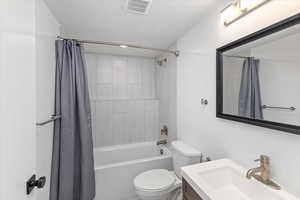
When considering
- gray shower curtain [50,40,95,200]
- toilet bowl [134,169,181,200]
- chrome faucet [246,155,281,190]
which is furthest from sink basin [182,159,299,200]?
gray shower curtain [50,40,95,200]

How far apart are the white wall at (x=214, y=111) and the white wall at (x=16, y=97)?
1.41 metres

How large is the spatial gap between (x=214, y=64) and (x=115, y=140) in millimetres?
2221

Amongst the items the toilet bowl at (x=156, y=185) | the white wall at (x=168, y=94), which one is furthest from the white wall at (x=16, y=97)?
the white wall at (x=168, y=94)

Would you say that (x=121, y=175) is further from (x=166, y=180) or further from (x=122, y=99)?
(x=122, y=99)

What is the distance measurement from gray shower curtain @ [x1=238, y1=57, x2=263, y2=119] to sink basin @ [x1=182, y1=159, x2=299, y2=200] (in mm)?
437

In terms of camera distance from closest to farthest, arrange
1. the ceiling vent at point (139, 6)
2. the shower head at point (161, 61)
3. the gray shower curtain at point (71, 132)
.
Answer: the ceiling vent at point (139, 6), the gray shower curtain at point (71, 132), the shower head at point (161, 61)

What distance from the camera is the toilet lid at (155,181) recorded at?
1.52m

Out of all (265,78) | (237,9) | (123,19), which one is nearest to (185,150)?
(265,78)

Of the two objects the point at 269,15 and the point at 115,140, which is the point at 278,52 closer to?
the point at 269,15

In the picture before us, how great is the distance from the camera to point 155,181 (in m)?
1.62

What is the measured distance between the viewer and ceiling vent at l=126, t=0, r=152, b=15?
1281 millimetres

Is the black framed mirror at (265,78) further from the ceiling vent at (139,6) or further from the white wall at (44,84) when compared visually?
the white wall at (44,84)

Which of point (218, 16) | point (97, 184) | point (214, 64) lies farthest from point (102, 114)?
point (218, 16)

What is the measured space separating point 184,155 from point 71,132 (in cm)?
127
